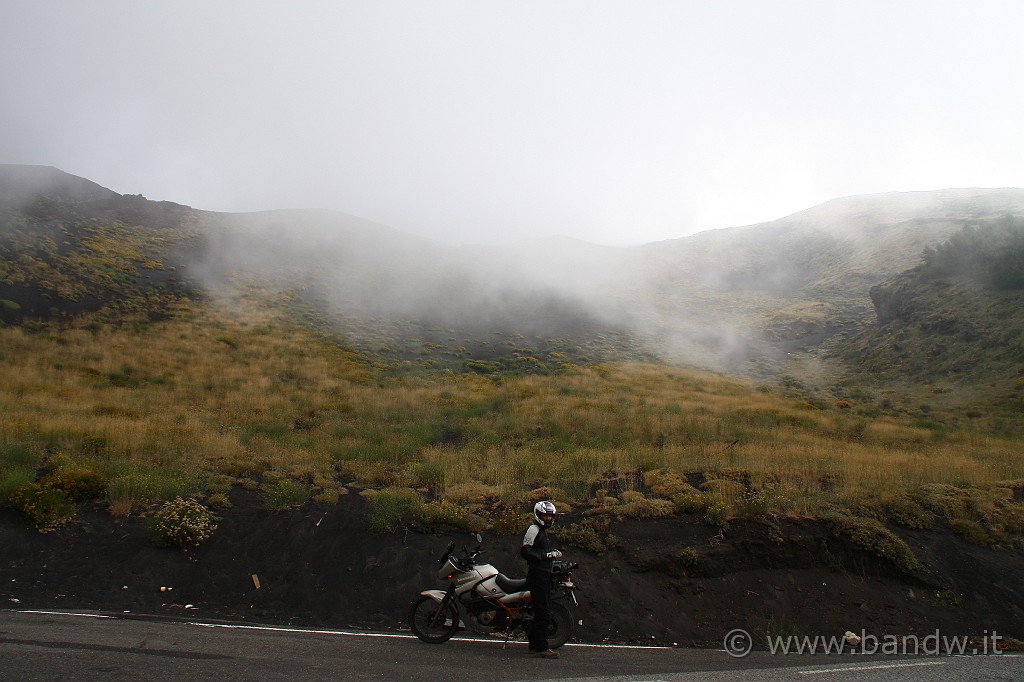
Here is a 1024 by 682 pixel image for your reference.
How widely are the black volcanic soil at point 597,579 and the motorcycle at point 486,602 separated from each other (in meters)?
1.24

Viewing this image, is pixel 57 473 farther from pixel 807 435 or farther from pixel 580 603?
pixel 807 435

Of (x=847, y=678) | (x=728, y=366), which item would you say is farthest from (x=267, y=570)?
(x=728, y=366)

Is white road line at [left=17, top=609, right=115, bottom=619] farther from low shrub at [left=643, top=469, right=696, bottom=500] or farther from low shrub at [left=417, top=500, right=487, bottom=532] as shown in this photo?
low shrub at [left=643, top=469, right=696, bottom=500]

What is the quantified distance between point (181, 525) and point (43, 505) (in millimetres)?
2758

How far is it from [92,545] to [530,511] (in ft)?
26.5

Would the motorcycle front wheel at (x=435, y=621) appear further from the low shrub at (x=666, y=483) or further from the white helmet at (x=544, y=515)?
the low shrub at (x=666, y=483)

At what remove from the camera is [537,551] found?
7.08 metres

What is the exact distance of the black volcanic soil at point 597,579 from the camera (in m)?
8.58

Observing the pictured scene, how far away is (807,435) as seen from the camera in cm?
2097

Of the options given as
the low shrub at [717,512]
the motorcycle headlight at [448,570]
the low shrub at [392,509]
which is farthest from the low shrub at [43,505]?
the low shrub at [717,512]

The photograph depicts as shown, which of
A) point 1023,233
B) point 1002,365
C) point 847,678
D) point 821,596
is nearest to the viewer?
→ point 847,678

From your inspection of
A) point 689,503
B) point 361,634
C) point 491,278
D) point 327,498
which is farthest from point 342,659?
point 491,278

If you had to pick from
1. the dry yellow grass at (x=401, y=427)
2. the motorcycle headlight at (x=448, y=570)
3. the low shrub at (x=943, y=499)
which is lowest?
the dry yellow grass at (x=401, y=427)

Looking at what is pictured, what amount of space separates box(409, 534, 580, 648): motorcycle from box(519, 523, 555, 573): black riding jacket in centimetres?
21
